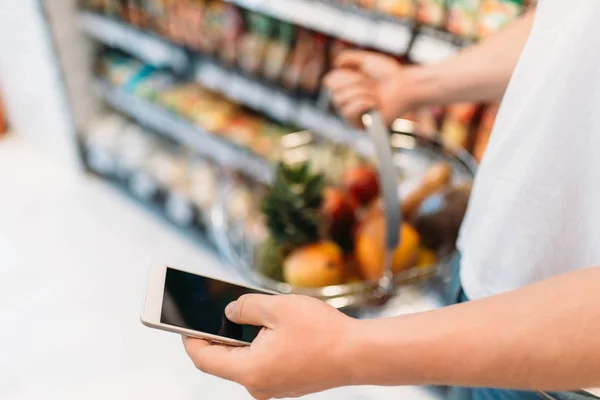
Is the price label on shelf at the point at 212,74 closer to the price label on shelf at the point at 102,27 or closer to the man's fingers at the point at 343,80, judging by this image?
the price label on shelf at the point at 102,27

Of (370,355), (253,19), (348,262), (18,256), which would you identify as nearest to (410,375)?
(370,355)

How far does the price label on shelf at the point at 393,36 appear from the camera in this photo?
1.02 meters

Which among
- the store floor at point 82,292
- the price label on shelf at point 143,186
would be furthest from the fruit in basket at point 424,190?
the price label on shelf at point 143,186

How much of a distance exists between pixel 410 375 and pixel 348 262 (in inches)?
20.2

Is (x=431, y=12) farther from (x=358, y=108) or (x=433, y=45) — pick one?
(x=358, y=108)

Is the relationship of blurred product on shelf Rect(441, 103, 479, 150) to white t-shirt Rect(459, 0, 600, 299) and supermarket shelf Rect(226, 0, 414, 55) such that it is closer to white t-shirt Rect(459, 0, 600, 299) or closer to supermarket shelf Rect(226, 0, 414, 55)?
supermarket shelf Rect(226, 0, 414, 55)

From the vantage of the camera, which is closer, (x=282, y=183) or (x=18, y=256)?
(x=282, y=183)

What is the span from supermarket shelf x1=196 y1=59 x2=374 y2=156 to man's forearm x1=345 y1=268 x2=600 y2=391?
2.75ft

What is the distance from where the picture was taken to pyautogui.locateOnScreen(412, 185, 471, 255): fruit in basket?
916 mm

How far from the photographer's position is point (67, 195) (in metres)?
1.82

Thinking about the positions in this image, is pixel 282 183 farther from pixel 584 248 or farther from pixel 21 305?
pixel 21 305

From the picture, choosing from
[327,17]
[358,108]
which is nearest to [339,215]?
[358,108]

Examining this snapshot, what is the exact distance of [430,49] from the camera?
99cm

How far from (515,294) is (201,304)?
0.32 metres
